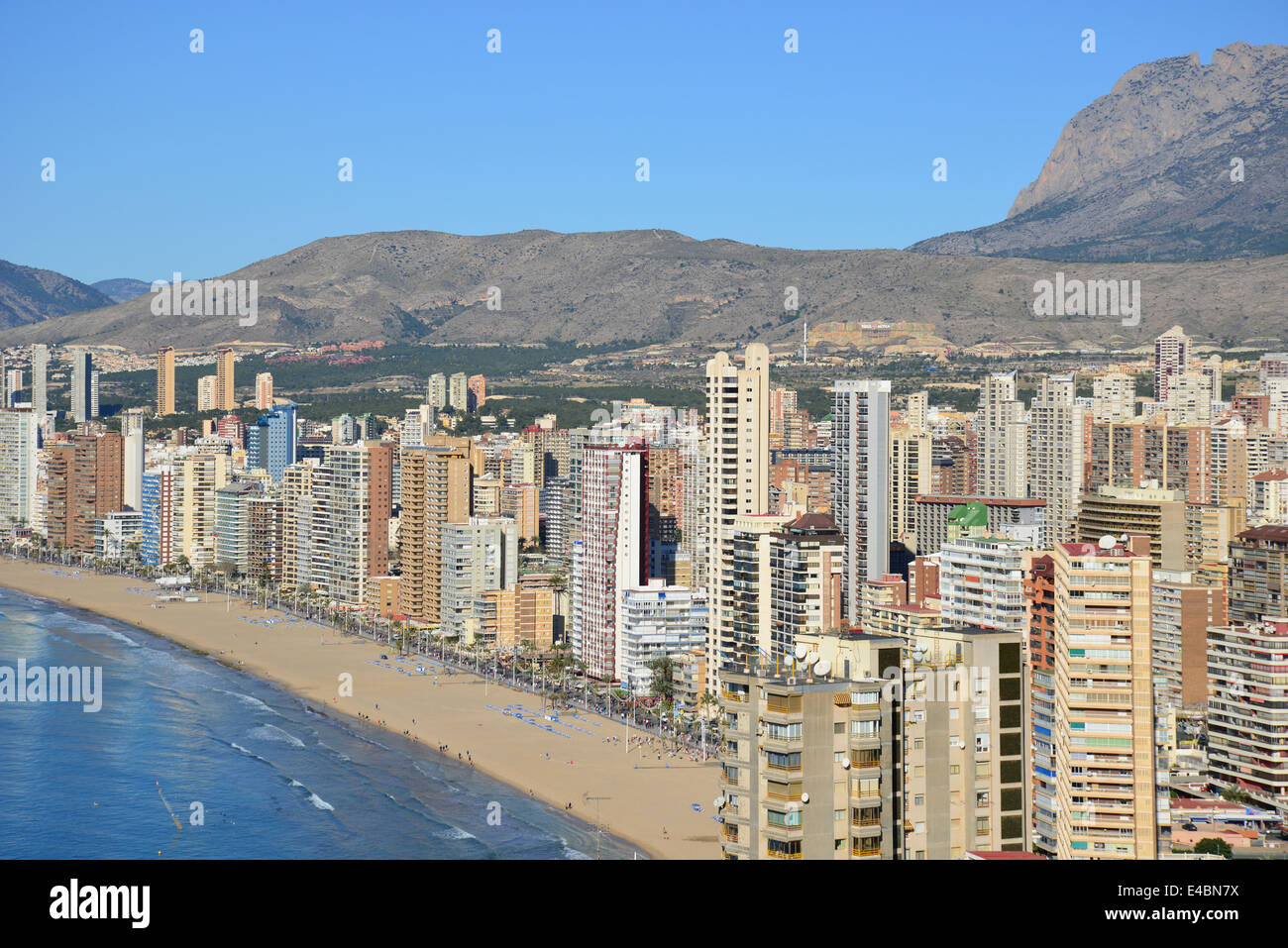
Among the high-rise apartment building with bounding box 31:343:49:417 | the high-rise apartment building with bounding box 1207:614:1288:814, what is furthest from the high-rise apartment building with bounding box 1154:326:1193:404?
the high-rise apartment building with bounding box 31:343:49:417

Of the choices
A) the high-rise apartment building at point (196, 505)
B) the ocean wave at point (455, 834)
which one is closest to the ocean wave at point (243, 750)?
the ocean wave at point (455, 834)

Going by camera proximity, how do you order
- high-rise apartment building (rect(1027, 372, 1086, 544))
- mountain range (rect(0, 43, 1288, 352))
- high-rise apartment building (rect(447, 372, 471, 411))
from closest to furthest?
1. high-rise apartment building (rect(1027, 372, 1086, 544))
2. high-rise apartment building (rect(447, 372, 471, 411))
3. mountain range (rect(0, 43, 1288, 352))

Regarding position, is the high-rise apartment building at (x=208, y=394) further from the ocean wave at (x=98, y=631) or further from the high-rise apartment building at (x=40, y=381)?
the ocean wave at (x=98, y=631)

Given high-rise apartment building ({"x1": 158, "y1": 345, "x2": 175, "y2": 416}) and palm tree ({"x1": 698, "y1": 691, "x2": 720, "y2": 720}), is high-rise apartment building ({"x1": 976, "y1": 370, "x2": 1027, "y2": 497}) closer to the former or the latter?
palm tree ({"x1": 698, "y1": 691, "x2": 720, "y2": 720})

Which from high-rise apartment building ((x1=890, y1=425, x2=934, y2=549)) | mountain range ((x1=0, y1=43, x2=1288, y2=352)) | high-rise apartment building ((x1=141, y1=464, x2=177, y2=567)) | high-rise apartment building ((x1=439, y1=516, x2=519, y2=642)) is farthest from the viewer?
mountain range ((x1=0, y1=43, x2=1288, y2=352))
